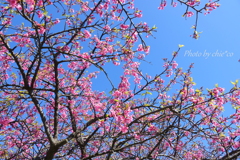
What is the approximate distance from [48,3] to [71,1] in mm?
995

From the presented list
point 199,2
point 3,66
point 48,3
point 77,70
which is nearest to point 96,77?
point 77,70

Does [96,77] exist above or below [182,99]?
above

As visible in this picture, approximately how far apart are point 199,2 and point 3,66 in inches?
253

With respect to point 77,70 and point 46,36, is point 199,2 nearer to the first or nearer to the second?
point 46,36

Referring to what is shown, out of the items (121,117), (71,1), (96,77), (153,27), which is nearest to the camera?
(121,117)

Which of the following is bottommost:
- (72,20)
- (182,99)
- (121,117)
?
(121,117)

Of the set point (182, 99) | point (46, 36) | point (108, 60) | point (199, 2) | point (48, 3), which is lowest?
point (182, 99)

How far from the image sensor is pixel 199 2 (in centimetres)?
483

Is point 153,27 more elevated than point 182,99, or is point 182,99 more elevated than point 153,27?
point 153,27

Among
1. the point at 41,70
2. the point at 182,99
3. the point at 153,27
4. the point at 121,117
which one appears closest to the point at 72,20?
the point at 41,70

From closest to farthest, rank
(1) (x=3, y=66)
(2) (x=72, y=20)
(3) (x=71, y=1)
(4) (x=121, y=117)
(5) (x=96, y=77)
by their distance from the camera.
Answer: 1. (4) (x=121, y=117)
2. (3) (x=71, y=1)
3. (2) (x=72, y=20)
4. (1) (x=3, y=66)
5. (5) (x=96, y=77)

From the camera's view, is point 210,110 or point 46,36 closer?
point 46,36

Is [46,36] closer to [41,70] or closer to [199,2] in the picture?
[41,70]

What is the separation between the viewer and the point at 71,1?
629 cm
